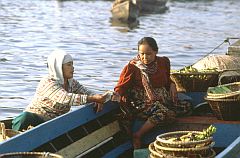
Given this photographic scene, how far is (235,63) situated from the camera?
22.8 ft

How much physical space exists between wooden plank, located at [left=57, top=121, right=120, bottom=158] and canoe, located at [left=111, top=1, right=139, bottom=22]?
2309 cm

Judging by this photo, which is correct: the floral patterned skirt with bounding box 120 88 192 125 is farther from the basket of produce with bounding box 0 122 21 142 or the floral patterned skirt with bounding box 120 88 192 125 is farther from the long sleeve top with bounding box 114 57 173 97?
the basket of produce with bounding box 0 122 21 142

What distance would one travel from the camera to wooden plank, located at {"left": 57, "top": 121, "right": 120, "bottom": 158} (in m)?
4.86

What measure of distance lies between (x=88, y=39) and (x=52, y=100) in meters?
17.2

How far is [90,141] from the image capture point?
203 inches

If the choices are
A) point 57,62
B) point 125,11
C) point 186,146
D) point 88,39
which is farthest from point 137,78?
point 125,11

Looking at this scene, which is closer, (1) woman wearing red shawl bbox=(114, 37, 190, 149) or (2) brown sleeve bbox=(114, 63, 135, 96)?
(1) woman wearing red shawl bbox=(114, 37, 190, 149)

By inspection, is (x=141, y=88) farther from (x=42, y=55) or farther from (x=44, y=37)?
(x=44, y=37)

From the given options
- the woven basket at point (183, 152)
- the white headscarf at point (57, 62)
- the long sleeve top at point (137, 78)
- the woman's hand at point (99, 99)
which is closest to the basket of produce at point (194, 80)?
the long sleeve top at point (137, 78)

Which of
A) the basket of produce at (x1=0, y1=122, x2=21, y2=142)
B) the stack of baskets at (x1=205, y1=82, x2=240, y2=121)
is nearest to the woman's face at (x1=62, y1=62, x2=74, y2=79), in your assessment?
the basket of produce at (x1=0, y1=122, x2=21, y2=142)

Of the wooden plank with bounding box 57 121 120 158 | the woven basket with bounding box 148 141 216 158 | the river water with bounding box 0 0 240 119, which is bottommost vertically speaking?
the river water with bounding box 0 0 240 119

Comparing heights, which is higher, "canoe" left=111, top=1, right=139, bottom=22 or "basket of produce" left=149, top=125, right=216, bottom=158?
"basket of produce" left=149, top=125, right=216, bottom=158

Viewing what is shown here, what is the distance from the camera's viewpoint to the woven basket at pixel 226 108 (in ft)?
17.8

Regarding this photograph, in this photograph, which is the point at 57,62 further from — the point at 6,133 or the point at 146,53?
the point at 146,53
